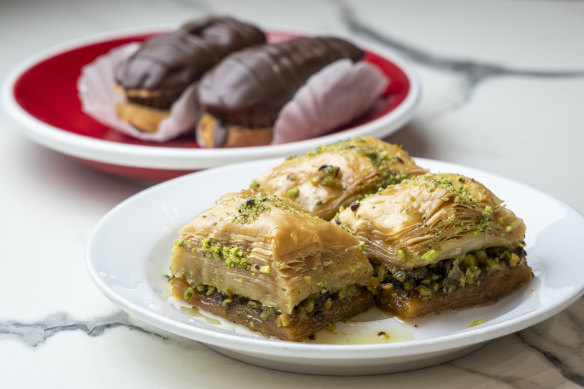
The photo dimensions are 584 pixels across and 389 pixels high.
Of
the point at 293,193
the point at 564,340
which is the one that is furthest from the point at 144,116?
the point at 564,340

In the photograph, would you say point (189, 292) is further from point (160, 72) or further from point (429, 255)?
point (160, 72)

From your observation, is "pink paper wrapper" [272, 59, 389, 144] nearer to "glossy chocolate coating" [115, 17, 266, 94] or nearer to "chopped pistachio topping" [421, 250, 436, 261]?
"glossy chocolate coating" [115, 17, 266, 94]

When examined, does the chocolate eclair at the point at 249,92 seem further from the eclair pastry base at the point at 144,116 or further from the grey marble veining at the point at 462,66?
the grey marble veining at the point at 462,66

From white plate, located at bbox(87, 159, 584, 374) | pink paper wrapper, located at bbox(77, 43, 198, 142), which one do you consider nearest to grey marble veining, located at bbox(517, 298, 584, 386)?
white plate, located at bbox(87, 159, 584, 374)

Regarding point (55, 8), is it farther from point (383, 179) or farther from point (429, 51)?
point (383, 179)

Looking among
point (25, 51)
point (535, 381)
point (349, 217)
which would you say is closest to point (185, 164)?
point (349, 217)
